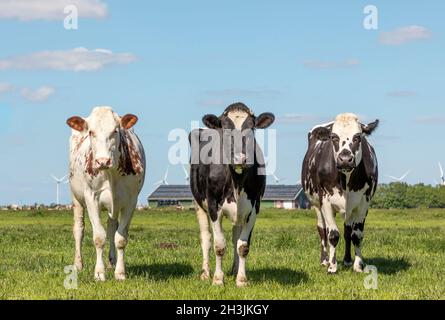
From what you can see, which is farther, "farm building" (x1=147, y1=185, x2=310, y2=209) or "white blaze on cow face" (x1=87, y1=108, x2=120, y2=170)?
"farm building" (x1=147, y1=185, x2=310, y2=209)

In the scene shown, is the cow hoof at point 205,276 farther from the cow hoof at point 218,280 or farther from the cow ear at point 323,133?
the cow ear at point 323,133

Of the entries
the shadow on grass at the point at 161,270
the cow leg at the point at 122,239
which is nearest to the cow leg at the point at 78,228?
the shadow on grass at the point at 161,270

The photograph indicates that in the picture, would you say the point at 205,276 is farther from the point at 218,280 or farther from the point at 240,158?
the point at 240,158

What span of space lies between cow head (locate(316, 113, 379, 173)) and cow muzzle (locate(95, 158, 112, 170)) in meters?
4.10

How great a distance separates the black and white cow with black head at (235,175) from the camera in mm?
10805

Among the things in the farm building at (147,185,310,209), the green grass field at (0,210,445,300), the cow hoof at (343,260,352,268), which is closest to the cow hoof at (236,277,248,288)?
the green grass field at (0,210,445,300)

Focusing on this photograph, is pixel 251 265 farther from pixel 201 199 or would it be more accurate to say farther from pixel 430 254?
pixel 430 254

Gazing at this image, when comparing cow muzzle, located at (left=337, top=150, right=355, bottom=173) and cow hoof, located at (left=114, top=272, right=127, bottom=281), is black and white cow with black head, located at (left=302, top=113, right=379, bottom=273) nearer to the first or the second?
cow muzzle, located at (left=337, top=150, right=355, bottom=173)

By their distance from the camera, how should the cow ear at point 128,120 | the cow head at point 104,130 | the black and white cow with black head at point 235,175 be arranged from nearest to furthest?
the black and white cow with black head at point 235,175, the cow head at point 104,130, the cow ear at point 128,120

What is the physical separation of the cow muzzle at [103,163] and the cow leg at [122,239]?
62.3 inches

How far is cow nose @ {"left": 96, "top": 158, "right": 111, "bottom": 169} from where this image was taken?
11.0 meters
